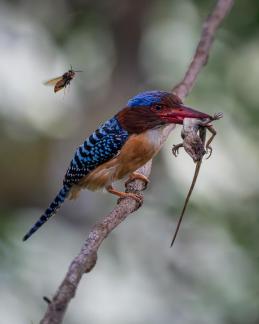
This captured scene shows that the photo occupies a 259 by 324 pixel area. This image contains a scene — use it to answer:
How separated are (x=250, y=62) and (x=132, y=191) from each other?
100 inches

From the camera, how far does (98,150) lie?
3.73m

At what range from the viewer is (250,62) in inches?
223

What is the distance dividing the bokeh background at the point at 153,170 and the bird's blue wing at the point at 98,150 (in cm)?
163

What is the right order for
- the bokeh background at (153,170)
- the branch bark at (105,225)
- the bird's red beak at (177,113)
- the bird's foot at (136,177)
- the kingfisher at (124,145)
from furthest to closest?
the bokeh background at (153,170) → the bird's foot at (136,177) → the kingfisher at (124,145) → the bird's red beak at (177,113) → the branch bark at (105,225)

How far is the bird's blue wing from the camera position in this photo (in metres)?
3.68

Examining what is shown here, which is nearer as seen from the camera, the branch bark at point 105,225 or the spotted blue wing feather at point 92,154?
the branch bark at point 105,225

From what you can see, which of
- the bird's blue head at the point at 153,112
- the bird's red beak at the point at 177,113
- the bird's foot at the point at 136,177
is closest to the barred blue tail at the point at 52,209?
the bird's foot at the point at 136,177

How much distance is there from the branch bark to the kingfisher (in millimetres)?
85

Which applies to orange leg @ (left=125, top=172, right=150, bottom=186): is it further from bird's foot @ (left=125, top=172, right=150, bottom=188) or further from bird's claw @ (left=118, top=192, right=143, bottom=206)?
bird's claw @ (left=118, top=192, right=143, bottom=206)

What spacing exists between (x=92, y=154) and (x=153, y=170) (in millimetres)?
2220

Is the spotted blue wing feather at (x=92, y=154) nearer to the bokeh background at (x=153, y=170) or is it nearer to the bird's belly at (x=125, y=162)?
the bird's belly at (x=125, y=162)

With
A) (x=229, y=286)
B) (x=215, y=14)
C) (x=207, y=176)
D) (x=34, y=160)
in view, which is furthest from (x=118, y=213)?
(x=34, y=160)

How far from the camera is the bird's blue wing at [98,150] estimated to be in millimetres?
3684

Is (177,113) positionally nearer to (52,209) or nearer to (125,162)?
(125,162)
